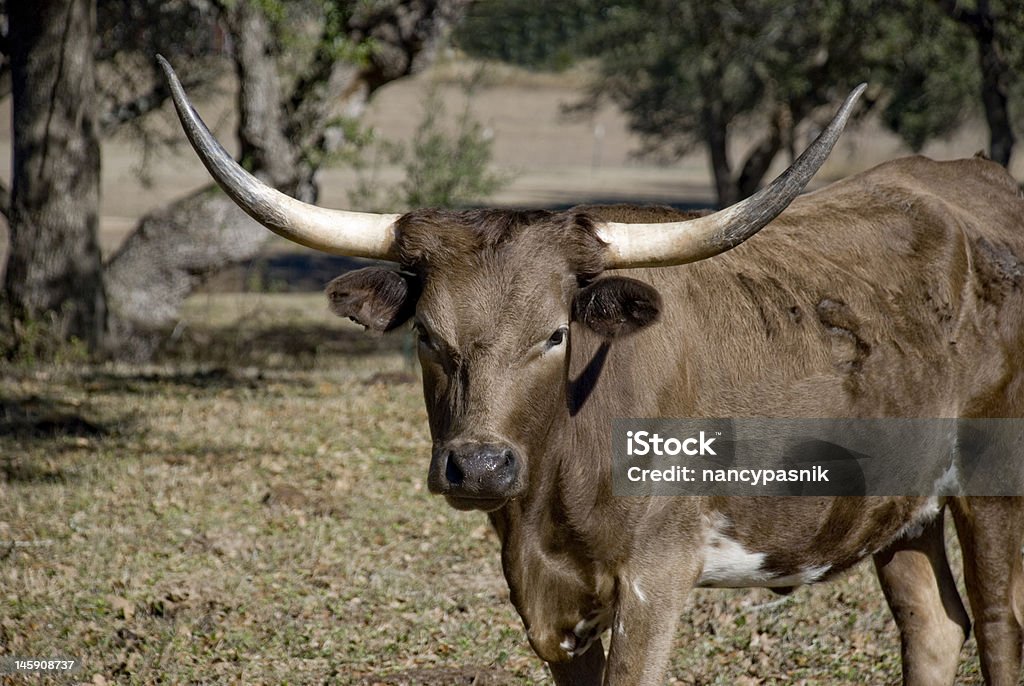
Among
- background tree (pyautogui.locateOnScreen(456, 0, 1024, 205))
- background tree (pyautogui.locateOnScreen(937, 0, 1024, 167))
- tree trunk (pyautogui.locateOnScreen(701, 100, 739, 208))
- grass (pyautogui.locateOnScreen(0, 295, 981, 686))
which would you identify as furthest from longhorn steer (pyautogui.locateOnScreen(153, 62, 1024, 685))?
tree trunk (pyautogui.locateOnScreen(701, 100, 739, 208))

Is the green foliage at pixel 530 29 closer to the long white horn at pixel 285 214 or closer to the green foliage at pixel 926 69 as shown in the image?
the green foliage at pixel 926 69

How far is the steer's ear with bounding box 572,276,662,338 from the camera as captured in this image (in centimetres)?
385

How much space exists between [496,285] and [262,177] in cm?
837

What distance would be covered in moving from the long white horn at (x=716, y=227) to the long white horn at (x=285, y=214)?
2.60 ft

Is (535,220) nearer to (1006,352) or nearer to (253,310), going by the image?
(1006,352)

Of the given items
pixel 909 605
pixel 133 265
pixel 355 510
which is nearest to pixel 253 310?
pixel 133 265

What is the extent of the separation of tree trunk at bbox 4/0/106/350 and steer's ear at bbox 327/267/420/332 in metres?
7.19

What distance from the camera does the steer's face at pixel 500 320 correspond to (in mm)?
3635

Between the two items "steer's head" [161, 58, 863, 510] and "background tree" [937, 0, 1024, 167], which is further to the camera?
"background tree" [937, 0, 1024, 167]

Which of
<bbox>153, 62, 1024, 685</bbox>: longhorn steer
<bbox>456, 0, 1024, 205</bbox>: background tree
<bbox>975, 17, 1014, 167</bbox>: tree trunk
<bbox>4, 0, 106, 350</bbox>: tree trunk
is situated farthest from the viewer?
<bbox>456, 0, 1024, 205</bbox>: background tree

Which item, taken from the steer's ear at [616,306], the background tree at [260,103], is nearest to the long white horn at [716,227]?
the steer's ear at [616,306]

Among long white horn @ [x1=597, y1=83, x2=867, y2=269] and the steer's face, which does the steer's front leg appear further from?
long white horn @ [x1=597, y1=83, x2=867, y2=269]

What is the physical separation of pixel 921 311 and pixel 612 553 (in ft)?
5.32

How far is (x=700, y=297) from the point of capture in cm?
427
